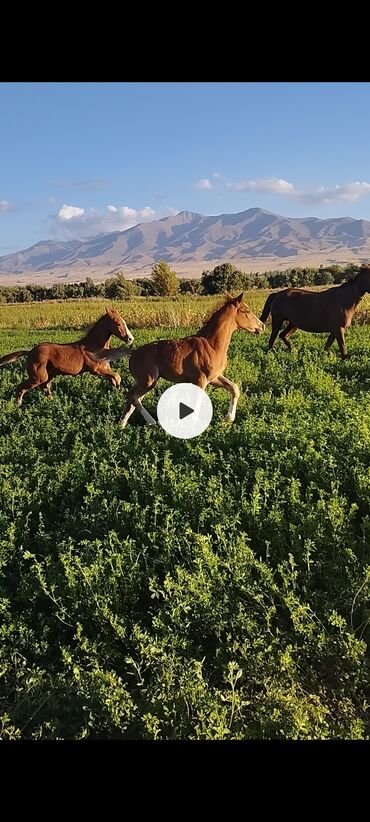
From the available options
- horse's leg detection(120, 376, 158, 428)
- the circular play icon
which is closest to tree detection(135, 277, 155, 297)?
the circular play icon

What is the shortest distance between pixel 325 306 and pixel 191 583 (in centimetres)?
722

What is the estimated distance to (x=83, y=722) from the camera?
334cm

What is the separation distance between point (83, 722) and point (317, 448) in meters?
3.60

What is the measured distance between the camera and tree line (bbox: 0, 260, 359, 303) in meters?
37.1

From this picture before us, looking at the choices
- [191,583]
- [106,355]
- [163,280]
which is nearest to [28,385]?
[106,355]

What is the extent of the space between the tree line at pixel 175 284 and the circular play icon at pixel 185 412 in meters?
22.8

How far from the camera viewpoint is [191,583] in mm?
3877

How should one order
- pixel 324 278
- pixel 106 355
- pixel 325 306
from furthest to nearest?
1. pixel 324 278
2. pixel 325 306
3. pixel 106 355

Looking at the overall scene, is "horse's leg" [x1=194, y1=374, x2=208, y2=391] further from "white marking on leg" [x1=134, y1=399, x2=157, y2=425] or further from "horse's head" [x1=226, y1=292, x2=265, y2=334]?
"white marking on leg" [x1=134, y1=399, x2=157, y2=425]

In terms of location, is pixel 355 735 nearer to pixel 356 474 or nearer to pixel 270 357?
pixel 356 474

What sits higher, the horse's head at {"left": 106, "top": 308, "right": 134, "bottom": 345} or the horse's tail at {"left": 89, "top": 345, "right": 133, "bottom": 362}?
the horse's head at {"left": 106, "top": 308, "right": 134, "bottom": 345}

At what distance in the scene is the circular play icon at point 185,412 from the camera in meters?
6.52

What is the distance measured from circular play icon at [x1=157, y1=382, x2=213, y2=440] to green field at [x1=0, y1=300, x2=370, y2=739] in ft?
0.51

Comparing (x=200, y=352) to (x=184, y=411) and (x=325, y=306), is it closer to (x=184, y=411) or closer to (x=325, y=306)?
(x=184, y=411)
